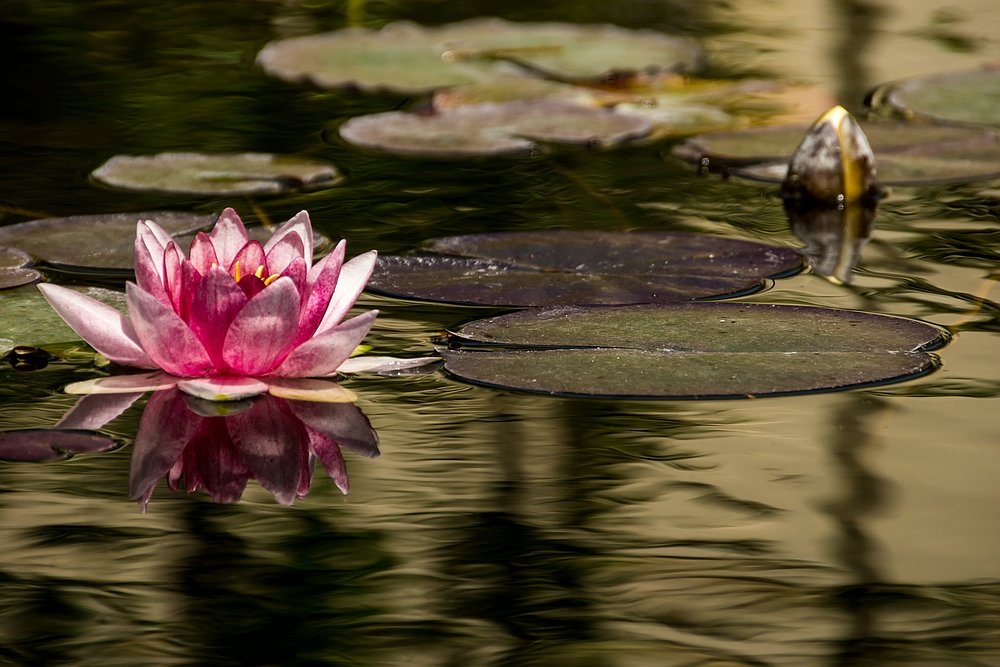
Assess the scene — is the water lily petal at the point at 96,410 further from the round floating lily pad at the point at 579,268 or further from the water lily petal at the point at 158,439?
the round floating lily pad at the point at 579,268

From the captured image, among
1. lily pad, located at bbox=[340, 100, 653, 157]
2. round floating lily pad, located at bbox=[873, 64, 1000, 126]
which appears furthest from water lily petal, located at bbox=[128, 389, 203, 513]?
round floating lily pad, located at bbox=[873, 64, 1000, 126]

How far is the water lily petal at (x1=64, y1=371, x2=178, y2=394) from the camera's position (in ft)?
5.65

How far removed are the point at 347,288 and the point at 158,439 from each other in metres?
Result: 0.36

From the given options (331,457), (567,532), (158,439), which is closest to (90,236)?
(158,439)

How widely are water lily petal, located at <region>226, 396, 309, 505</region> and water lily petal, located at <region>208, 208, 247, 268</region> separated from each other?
22 centimetres

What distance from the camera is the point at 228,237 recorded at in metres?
1.79

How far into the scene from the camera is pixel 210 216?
2.46 meters

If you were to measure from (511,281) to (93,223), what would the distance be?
2.68 feet

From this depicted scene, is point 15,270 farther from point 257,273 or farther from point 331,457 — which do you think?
point 331,457

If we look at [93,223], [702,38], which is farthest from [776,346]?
[702,38]

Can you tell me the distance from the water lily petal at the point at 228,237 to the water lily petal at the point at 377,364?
21 cm

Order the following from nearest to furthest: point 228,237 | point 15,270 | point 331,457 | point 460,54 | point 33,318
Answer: point 331,457 < point 228,237 < point 33,318 < point 15,270 < point 460,54

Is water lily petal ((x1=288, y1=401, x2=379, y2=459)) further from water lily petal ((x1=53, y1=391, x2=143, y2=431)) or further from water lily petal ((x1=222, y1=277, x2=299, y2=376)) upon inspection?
water lily petal ((x1=53, y1=391, x2=143, y2=431))

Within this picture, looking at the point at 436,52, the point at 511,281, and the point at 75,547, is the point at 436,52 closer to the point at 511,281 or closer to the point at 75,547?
the point at 511,281
